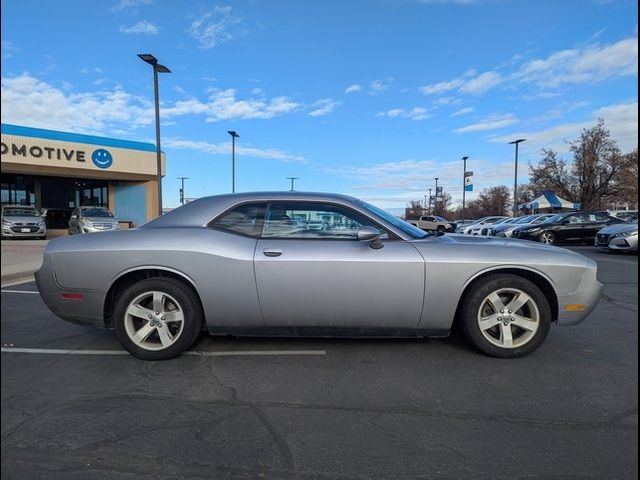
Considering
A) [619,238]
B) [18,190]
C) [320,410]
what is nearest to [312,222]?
[320,410]

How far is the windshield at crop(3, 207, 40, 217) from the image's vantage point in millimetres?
20497

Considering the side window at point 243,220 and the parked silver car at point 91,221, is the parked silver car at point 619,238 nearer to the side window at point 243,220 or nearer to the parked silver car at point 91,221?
the side window at point 243,220

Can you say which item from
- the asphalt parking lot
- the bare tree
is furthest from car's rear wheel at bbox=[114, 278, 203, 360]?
the bare tree

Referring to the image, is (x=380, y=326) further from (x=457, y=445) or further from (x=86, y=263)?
(x=86, y=263)

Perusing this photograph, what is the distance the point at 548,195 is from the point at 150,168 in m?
31.5

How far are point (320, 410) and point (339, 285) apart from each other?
1101 mm

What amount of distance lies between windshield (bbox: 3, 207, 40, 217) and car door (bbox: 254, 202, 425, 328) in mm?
21256

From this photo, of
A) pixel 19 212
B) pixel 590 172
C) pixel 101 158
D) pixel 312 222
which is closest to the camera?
pixel 312 222

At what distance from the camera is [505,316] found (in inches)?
159

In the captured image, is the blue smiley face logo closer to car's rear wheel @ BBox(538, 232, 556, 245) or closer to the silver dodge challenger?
car's rear wheel @ BBox(538, 232, 556, 245)

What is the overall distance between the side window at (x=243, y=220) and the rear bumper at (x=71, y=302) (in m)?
1.24

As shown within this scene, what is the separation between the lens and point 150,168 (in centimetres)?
2747

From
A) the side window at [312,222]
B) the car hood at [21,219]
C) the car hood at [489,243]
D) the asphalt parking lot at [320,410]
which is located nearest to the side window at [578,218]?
the asphalt parking lot at [320,410]

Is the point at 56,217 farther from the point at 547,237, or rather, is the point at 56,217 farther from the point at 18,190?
the point at 547,237
